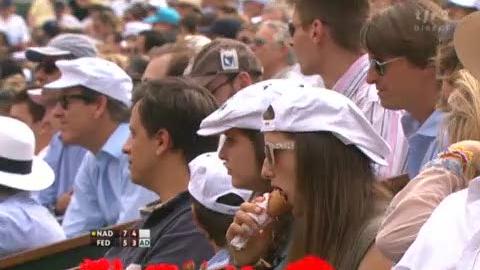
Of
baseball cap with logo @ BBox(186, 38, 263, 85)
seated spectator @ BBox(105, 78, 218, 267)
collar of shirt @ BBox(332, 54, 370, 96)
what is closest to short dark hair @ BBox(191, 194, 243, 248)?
seated spectator @ BBox(105, 78, 218, 267)

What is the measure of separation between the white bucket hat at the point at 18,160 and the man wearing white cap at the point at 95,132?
2.47 feet

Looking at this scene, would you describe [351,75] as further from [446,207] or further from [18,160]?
[446,207]

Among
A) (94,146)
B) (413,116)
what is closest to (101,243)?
(413,116)

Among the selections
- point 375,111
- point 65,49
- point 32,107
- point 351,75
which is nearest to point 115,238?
point 375,111

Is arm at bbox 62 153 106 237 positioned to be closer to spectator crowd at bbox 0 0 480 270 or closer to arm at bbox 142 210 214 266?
spectator crowd at bbox 0 0 480 270

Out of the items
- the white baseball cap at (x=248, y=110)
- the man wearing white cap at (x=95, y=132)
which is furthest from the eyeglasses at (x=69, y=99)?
the white baseball cap at (x=248, y=110)

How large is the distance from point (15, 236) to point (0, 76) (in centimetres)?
605

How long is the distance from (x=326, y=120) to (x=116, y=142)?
3587 millimetres

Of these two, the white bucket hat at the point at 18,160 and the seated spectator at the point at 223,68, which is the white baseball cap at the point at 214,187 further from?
the seated spectator at the point at 223,68

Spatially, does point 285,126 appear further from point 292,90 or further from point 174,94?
point 174,94

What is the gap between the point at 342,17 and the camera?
5.57m

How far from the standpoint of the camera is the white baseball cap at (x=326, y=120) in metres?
3.59

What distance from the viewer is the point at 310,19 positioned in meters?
5.60

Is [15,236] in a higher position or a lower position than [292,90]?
lower
